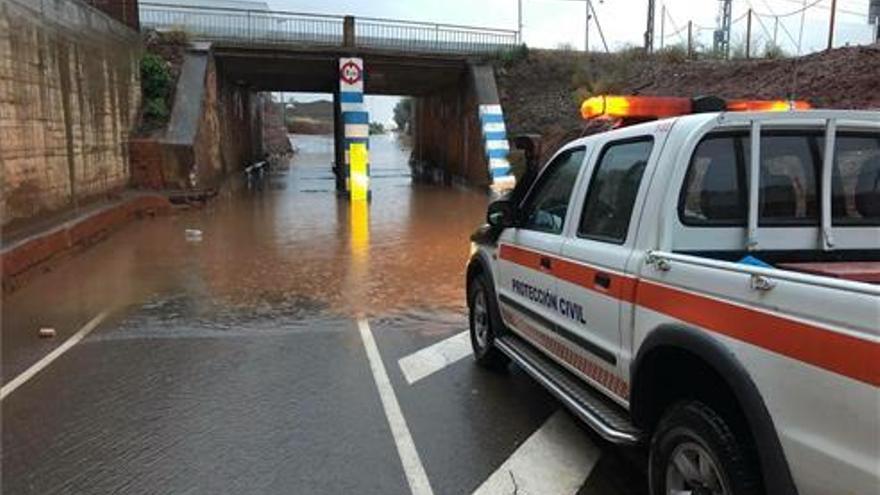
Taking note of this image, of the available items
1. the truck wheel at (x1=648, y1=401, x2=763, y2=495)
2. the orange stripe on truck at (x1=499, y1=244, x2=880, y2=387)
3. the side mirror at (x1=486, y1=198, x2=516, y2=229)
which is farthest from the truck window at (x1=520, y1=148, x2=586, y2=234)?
the truck wheel at (x1=648, y1=401, x2=763, y2=495)

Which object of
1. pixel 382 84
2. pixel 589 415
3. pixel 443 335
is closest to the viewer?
pixel 589 415

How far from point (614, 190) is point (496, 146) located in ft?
69.1

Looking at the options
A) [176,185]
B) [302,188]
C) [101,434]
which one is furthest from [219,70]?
[101,434]

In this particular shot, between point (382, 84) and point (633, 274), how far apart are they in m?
31.7

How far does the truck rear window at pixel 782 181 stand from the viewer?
3846 millimetres

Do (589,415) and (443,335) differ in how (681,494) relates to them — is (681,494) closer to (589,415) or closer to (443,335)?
(589,415)

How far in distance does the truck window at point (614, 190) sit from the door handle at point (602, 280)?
18 cm

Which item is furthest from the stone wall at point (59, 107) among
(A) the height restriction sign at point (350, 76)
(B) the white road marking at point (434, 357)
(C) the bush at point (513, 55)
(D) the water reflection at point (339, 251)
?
(C) the bush at point (513, 55)

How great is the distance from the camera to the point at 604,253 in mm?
4145

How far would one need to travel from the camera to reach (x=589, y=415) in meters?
4.11

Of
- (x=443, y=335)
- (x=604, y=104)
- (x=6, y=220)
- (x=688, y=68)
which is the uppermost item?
(x=688, y=68)

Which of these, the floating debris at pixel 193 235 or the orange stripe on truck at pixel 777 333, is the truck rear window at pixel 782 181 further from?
the floating debris at pixel 193 235

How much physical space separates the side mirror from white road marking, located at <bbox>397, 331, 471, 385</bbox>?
4.42ft

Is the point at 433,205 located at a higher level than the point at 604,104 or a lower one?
lower
